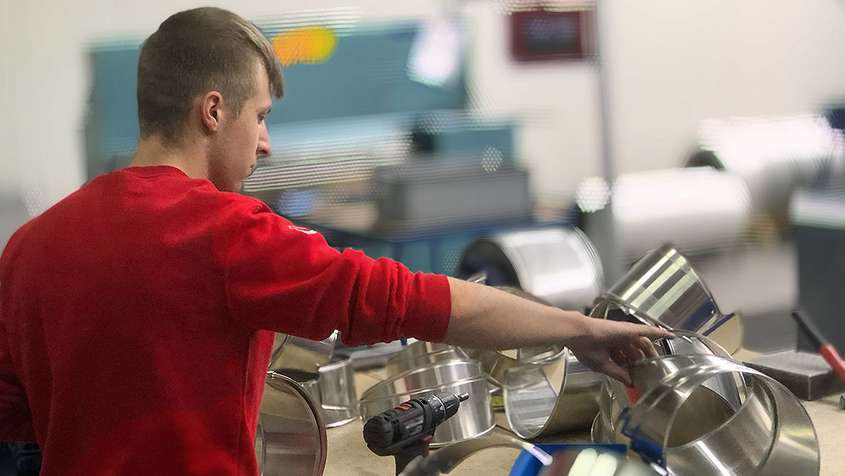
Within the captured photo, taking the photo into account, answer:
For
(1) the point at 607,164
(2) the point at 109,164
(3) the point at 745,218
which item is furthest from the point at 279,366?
(3) the point at 745,218

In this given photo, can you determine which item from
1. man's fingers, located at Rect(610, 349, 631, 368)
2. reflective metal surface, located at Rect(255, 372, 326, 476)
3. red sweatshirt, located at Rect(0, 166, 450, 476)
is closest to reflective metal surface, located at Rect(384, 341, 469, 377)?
reflective metal surface, located at Rect(255, 372, 326, 476)

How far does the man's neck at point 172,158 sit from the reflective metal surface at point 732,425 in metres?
0.50

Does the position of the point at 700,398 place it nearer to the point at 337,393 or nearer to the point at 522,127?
the point at 337,393

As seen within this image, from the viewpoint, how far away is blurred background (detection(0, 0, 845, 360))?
165 centimetres

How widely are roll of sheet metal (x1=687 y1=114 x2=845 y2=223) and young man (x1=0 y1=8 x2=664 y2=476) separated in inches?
58.6

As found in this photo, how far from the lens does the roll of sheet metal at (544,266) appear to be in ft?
5.47

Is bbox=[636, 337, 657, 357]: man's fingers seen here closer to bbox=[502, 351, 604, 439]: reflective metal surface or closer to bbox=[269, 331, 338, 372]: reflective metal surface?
bbox=[502, 351, 604, 439]: reflective metal surface

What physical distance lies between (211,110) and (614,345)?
1.55ft

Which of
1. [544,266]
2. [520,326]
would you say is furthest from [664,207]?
[520,326]

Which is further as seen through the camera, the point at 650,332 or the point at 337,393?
the point at 337,393

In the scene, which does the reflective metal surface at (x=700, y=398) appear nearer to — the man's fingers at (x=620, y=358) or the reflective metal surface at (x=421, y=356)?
the man's fingers at (x=620, y=358)

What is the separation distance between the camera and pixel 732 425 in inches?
42.8

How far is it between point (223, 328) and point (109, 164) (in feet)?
2.97

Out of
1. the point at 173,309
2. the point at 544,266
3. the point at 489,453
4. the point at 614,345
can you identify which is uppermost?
the point at 173,309
